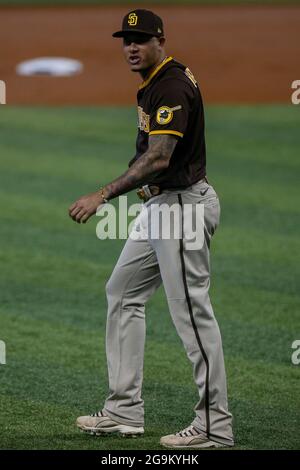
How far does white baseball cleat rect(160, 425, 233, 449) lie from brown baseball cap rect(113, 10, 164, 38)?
183 cm

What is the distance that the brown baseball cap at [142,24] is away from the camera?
5.18 meters

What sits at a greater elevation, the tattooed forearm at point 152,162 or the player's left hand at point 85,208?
the tattooed forearm at point 152,162

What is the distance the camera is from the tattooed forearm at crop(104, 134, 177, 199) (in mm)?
5016

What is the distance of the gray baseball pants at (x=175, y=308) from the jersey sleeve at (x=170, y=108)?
0.35 meters

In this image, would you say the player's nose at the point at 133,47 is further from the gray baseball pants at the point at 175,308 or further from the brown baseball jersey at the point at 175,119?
the gray baseball pants at the point at 175,308

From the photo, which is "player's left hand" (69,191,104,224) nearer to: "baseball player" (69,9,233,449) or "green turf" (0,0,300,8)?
"baseball player" (69,9,233,449)

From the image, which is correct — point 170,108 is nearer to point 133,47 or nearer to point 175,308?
point 133,47

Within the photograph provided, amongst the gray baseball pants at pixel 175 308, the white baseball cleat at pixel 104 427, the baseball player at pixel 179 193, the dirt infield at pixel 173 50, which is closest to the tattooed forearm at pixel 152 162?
the baseball player at pixel 179 193

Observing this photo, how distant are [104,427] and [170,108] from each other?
1.57 metres

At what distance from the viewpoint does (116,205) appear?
11.4 m

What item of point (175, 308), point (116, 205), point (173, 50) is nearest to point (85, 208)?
point (175, 308)

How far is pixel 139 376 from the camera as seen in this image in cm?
550

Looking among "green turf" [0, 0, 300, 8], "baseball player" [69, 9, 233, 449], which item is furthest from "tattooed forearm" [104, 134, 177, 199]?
"green turf" [0, 0, 300, 8]
